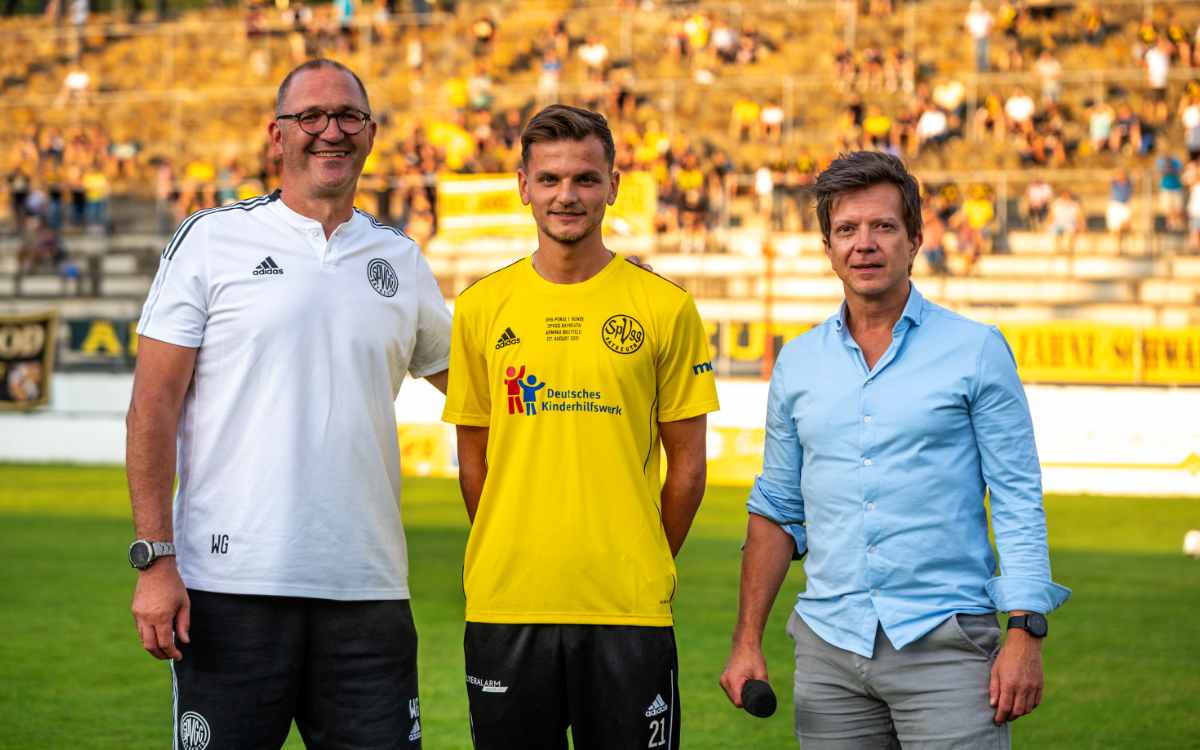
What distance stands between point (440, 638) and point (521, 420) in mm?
6343

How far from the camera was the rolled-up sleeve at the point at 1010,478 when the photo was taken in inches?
148

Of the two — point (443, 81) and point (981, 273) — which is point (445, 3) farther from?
point (981, 273)

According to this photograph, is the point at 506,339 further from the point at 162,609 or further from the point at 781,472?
the point at 162,609

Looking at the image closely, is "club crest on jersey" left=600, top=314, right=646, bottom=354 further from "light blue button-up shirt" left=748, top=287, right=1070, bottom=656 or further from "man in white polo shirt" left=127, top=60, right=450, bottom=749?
"man in white polo shirt" left=127, top=60, right=450, bottom=749

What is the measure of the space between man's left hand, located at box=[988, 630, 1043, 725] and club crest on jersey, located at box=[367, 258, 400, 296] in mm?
1911

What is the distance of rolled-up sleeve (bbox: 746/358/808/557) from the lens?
409 cm

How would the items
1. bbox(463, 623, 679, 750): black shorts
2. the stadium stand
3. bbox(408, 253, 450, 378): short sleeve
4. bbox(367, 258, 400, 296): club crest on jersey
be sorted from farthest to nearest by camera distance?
the stadium stand < bbox(408, 253, 450, 378): short sleeve < bbox(367, 258, 400, 296): club crest on jersey < bbox(463, 623, 679, 750): black shorts

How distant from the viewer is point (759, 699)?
3.74 meters

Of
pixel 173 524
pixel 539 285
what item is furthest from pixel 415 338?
pixel 173 524

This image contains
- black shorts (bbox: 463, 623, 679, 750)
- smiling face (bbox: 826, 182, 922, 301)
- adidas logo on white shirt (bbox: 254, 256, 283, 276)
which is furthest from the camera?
adidas logo on white shirt (bbox: 254, 256, 283, 276)

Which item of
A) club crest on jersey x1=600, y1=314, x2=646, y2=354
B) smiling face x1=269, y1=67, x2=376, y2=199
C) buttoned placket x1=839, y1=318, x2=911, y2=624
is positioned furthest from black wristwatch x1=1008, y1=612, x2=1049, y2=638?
smiling face x1=269, y1=67, x2=376, y2=199

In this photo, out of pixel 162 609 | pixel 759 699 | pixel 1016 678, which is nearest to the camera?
pixel 1016 678

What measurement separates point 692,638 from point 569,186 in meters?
6.55

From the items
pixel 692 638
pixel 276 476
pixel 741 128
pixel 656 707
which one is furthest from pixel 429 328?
pixel 741 128
